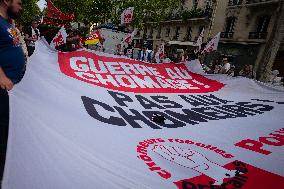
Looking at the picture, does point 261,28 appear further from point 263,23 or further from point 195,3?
point 195,3

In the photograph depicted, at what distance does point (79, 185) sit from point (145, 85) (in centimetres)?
326

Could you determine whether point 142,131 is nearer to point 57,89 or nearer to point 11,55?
point 57,89

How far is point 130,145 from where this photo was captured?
2947mm

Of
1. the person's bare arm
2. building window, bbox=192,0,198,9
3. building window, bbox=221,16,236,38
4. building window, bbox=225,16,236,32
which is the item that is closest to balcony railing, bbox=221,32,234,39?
building window, bbox=221,16,236,38

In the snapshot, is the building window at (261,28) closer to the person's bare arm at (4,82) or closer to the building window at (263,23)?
the building window at (263,23)

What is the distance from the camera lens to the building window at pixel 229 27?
26.6 metres

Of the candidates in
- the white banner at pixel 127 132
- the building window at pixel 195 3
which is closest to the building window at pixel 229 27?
the building window at pixel 195 3

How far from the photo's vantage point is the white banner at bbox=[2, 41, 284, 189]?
227 cm

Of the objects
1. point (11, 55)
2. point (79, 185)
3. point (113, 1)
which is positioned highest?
point (113, 1)

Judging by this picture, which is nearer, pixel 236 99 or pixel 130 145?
pixel 130 145

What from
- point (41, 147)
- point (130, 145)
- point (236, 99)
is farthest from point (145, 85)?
point (41, 147)

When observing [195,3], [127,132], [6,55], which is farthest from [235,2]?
[6,55]

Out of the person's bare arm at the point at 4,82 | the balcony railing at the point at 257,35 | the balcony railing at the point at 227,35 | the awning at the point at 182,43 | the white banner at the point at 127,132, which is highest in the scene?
the balcony railing at the point at 257,35

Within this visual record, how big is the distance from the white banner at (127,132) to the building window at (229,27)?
22334mm
